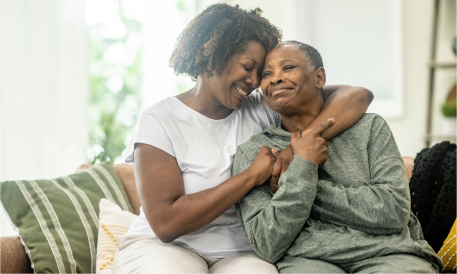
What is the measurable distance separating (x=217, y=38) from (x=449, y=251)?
124 cm

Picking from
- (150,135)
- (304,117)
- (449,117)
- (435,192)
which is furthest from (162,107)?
(449,117)

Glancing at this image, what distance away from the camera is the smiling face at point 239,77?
4.90 ft

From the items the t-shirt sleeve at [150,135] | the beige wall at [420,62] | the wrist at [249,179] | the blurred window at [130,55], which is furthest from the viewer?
the blurred window at [130,55]

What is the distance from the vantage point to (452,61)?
2973mm

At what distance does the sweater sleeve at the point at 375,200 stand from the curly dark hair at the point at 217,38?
0.60m

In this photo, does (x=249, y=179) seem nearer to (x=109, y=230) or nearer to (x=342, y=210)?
(x=342, y=210)

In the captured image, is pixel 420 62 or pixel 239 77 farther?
pixel 420 62

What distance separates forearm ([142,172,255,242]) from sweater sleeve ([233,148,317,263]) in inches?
3.6

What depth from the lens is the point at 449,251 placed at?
155 centimetres

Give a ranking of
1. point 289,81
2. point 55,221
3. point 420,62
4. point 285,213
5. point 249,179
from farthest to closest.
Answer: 1. point 420,62
2. point 55,221
3. point 289,81
4. point 249,179
5. point 285,213

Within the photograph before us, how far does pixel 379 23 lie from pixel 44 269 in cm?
313

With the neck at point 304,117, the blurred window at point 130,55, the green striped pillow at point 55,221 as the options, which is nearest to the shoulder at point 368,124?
the neck at point 304,117

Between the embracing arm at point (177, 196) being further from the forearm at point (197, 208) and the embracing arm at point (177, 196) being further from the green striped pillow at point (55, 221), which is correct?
the green striped pillow at point (55, 221)

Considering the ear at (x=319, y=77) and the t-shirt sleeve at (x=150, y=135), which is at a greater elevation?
the ear at (x=319, y=77)
